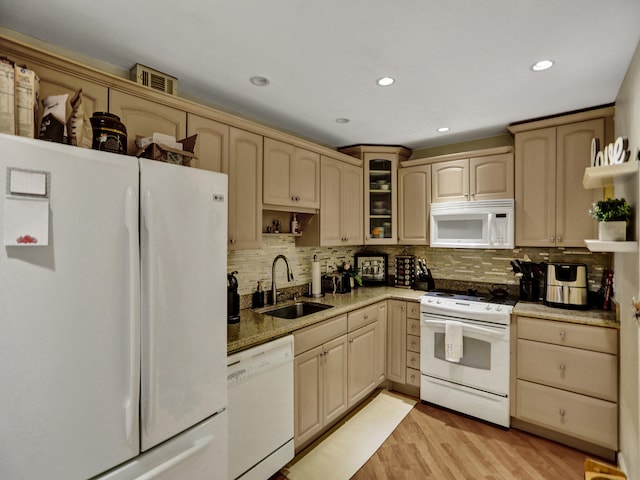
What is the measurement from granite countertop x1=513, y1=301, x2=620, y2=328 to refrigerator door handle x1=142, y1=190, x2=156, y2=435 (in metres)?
2.55

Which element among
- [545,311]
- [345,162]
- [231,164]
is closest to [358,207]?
[345,162]

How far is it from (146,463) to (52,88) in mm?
1655

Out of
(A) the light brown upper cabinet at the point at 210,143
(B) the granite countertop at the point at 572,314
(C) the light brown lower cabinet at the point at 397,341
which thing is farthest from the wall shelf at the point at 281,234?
(B) the granite countertop at the point at 572,314

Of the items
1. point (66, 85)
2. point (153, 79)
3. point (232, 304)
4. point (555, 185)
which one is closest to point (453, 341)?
point (555, 185)

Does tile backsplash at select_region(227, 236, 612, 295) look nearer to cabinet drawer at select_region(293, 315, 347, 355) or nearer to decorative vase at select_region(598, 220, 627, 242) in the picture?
cabinet drawer at select_region(293, 315, 347, 355)

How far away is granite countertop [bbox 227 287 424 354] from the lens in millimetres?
1895

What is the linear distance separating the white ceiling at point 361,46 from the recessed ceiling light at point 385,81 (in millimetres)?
54

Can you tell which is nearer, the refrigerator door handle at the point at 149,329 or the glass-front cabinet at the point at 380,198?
the refrigerator door handle at the point at 149,329

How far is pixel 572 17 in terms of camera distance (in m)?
1.47

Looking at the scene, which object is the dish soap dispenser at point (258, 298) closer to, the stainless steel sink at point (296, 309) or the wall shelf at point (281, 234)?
the stainless steel sink at point (296, 309)

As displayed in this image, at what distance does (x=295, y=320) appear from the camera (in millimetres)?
2260

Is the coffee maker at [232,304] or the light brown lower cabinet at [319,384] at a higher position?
the coffee maker at [232,304]

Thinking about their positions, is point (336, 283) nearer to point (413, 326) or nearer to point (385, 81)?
point (413, 326)

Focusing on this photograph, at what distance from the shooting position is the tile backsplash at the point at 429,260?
272cm
